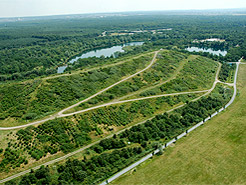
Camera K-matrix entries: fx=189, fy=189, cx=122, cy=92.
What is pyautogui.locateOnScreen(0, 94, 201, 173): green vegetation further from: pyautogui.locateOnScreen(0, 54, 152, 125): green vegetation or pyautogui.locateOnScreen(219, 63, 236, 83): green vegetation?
pyautogui.locateOnScreen(219, 63, 236, 83): green vegetation

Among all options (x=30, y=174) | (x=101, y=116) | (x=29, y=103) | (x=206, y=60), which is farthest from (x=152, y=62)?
(x=30, y=174)

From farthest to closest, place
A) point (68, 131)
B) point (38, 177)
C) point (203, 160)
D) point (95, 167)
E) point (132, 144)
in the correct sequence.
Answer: point (68, 131) → point (132, 144) → point (203, 160) → point (95, 167) → point (38, 177)

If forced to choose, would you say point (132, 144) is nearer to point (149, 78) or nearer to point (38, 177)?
point (38, 177)

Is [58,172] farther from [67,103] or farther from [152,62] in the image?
[152,62]

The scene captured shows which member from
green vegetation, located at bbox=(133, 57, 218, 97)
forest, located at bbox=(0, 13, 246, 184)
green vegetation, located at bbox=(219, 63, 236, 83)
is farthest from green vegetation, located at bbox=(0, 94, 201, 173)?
green vegetation, located at bbox=(219, 63, 236, 83)

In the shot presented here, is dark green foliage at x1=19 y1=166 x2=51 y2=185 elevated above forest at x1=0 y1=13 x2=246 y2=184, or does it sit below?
below

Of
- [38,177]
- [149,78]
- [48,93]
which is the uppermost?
Answer: [48,93]

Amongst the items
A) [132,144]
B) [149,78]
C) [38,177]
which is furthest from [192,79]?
[38,177]

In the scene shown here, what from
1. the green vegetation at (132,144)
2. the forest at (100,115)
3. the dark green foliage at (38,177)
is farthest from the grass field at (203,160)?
the dark green foliage at (38,177)
